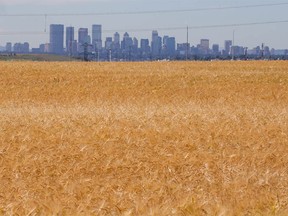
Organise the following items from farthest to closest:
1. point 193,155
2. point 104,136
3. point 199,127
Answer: point 199,127 < point 104,136 < point 193,155

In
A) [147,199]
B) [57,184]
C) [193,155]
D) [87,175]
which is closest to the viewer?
[147,199]

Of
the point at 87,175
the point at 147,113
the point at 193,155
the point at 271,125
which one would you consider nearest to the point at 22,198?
the point at 87,175

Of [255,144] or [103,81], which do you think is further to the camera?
[103,81]

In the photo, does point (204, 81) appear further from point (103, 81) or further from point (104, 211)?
point (104, 211)

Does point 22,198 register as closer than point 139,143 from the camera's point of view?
Yes

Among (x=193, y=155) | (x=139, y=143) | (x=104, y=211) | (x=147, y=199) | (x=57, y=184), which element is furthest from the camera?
(x=139, y=143)

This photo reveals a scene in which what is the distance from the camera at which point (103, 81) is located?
36.5 m

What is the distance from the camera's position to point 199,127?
16.6 metres

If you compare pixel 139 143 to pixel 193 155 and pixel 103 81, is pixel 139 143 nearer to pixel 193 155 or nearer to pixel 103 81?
pixel 193 155

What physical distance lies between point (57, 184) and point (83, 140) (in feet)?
15.3

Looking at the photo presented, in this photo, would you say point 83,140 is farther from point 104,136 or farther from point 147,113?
point 147,113

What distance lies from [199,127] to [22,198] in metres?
8.55

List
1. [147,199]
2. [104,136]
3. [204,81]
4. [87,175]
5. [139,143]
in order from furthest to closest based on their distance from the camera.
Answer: [204,81]
[104,136]
[139,143]
[87,175]
[147,199]

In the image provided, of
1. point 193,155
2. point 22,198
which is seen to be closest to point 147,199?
point 22,198
